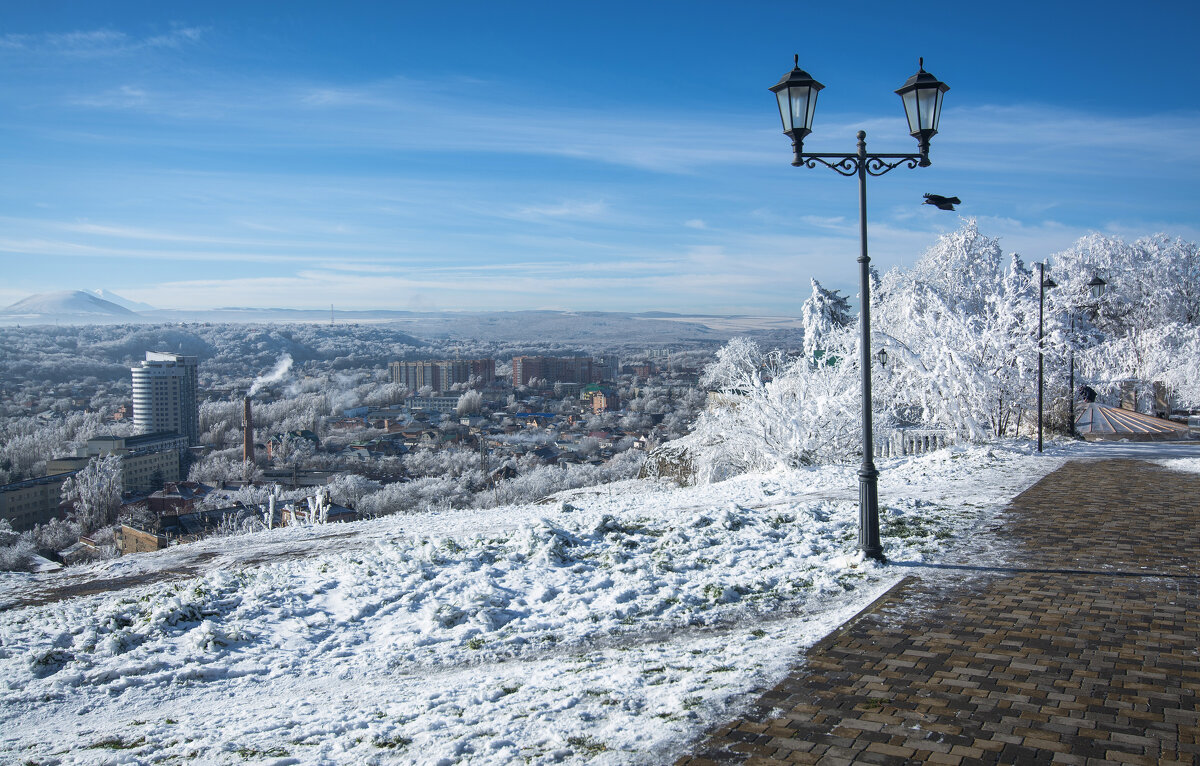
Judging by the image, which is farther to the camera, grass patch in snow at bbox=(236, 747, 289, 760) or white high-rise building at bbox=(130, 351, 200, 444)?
white high-rise building at bbox=(130, 351, 200, 444)

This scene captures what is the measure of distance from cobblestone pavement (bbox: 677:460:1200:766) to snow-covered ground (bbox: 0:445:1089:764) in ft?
1.02

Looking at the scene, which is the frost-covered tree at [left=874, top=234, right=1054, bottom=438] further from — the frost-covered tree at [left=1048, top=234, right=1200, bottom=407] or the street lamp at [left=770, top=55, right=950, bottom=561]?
the frost-covered tree at [left=1048, top=234, right=1200, bottom=407]

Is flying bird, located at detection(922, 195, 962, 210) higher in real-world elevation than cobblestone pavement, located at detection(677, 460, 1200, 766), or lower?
higher

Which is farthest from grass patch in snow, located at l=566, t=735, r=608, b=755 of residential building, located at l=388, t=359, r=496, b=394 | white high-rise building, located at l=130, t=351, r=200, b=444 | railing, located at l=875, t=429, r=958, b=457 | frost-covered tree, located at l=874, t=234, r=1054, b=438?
residential building, located at l=388, t=359, r=496, b=394

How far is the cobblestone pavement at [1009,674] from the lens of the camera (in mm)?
3242

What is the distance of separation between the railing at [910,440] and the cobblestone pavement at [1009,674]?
9.50 metres

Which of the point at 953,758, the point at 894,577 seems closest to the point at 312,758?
the point at 953,758

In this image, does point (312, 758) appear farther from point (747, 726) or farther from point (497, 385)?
point (497, 385)

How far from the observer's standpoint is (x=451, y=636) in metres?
5.57

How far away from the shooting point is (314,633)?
586 centimetres

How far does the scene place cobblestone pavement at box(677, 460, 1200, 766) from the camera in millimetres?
3242

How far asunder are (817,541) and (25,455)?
5161 cm

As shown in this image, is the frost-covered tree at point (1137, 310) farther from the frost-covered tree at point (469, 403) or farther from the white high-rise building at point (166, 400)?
the white high-rise building at point (166, 400)

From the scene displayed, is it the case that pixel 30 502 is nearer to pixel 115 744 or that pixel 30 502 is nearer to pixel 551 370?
pixel 115 744
